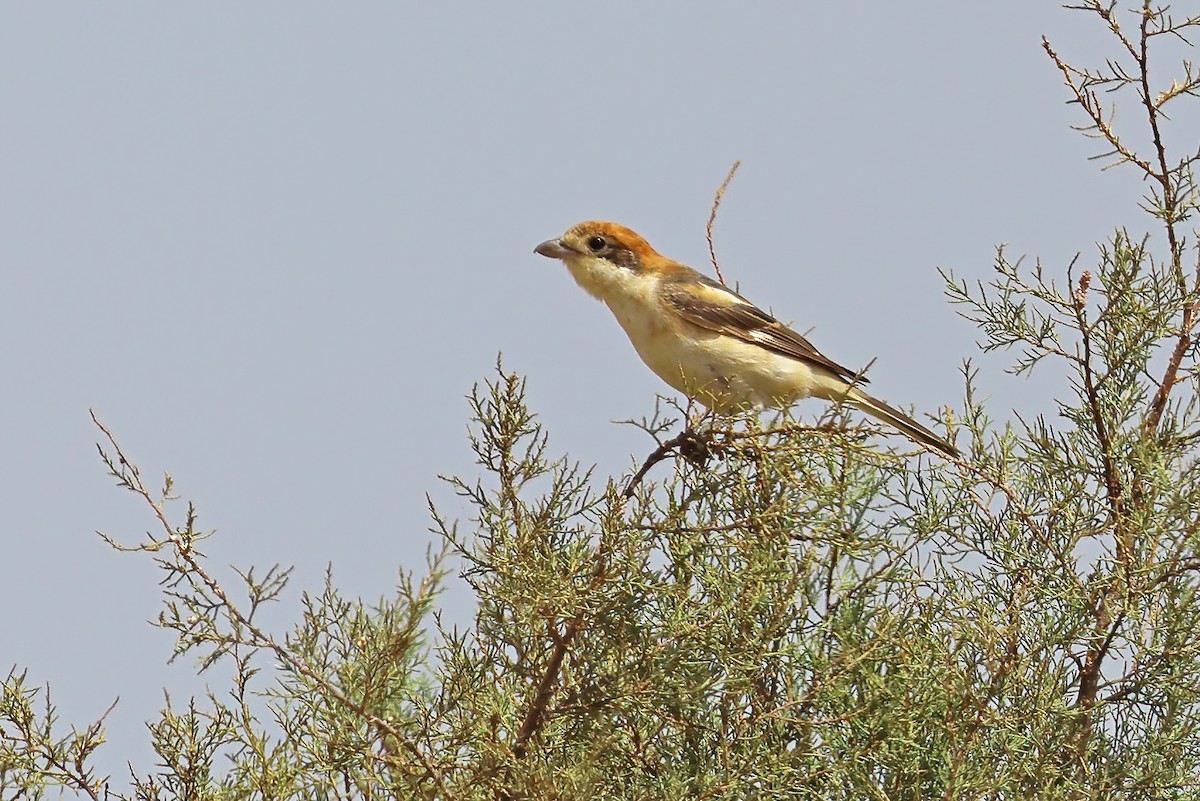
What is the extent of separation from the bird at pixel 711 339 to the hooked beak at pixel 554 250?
0.49 ft

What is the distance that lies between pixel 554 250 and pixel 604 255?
8.9 inches

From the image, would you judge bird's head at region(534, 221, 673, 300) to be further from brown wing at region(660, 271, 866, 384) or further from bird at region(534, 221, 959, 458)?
brown wing at region(660, 271, 866, 384)

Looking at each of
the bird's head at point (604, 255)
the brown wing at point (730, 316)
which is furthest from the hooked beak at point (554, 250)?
the brown wing at point (730, 316)

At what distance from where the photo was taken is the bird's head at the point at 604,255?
6375 millimetres

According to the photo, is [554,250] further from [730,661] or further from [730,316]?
[730,661]

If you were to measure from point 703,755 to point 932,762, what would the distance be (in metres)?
0.55

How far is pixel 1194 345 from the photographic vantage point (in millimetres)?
4320

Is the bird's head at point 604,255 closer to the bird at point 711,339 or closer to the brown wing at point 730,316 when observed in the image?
the bird at point 711,339

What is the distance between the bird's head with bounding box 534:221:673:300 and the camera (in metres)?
6.38

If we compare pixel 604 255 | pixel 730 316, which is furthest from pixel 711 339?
pixel 604 255

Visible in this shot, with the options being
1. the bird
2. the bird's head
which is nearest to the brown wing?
the bird

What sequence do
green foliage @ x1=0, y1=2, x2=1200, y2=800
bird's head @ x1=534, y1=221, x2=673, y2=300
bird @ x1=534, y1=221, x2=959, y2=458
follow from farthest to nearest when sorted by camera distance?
1. bird's head @ x1=534, y1=221, x2=673, y2=300
2. bird @ x1=534, y1=221, x2=959, y2=458
3. green foliage @ x1=0, y1=2, x2=1200, y2=800

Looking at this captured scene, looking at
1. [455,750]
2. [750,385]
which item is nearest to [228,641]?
[455,750]

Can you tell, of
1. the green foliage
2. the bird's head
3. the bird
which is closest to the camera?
the green foliage
